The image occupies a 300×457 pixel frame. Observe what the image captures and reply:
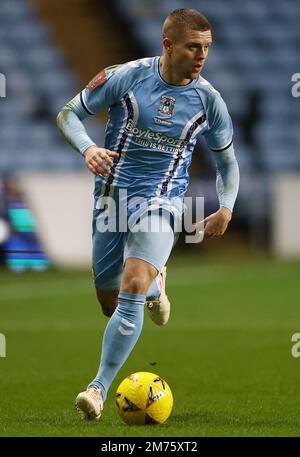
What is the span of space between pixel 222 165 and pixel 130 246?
0.82 metres

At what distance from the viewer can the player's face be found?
19.6ft

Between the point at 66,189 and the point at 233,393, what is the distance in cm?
1175

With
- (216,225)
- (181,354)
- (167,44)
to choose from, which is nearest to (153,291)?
(216,225)

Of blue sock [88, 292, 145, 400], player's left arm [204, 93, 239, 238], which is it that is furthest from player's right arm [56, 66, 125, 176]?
blue sock [88, 292, 145, 400]

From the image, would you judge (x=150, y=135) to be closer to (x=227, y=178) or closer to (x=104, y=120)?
(x=227, y=178)

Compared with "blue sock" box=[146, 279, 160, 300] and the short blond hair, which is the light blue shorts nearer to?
"blue sock" box=[146, 279, 160, 300]

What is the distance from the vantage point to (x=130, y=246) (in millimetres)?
6047

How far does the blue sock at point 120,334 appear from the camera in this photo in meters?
5.84

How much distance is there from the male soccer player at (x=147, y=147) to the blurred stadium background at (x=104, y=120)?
9552 millimetres

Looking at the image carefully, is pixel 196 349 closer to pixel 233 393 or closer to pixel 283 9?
pixel 233 393

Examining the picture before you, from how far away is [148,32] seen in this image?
74.4 feet

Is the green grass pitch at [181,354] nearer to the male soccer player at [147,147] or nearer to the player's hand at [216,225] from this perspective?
the male soccer player at [147,147]
